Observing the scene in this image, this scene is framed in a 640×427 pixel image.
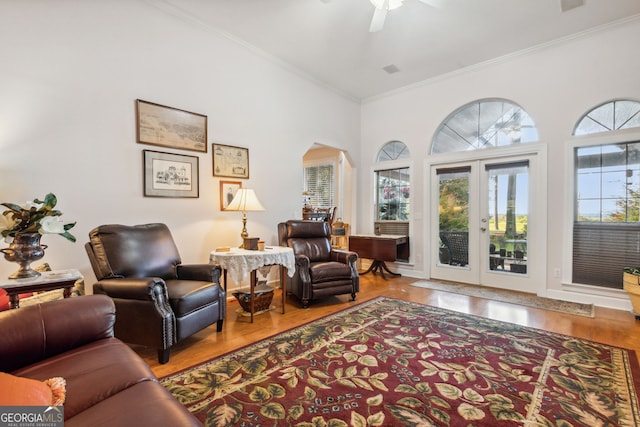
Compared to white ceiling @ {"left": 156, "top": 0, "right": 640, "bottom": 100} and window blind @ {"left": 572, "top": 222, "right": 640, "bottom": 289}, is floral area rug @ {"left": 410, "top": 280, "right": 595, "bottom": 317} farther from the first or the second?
white ceiling @ {"left": 156, "top": 0, "right": 640, "bottom": 100}

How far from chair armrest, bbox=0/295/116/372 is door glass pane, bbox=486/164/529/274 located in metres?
4.66

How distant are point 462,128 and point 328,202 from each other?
3681 millimetres

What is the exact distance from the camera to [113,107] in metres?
2.97

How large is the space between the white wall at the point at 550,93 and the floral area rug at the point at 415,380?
214cm

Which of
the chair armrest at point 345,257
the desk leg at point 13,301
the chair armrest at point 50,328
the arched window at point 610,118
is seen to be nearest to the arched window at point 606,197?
the arched window at point 610,118

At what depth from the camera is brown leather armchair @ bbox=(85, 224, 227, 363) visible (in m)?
2.21

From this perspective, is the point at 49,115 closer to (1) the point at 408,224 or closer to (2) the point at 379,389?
(2) the point at 379,389

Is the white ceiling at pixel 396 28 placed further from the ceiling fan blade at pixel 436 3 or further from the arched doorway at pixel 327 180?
the arched doorway at pixel 327 180

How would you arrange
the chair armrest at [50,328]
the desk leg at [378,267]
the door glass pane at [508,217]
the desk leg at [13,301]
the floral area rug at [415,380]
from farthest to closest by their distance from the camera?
the desk leg at [378,267] → the door glass pane at [508,217] → the desk leg at [13,301] → the floral area rug at [415,380] → the chair armrest at [50,328]

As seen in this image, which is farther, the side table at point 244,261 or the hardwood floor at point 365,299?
the side table at point 244,261

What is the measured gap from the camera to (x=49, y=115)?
262 cm

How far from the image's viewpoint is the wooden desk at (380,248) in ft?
16.4

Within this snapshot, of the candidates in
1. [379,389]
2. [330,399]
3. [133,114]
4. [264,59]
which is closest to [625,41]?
[264,59]

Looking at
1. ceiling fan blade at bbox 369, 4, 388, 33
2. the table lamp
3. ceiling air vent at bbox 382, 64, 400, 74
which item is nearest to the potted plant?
ceiling fan blade at bbox 369, 4, 388, 33
